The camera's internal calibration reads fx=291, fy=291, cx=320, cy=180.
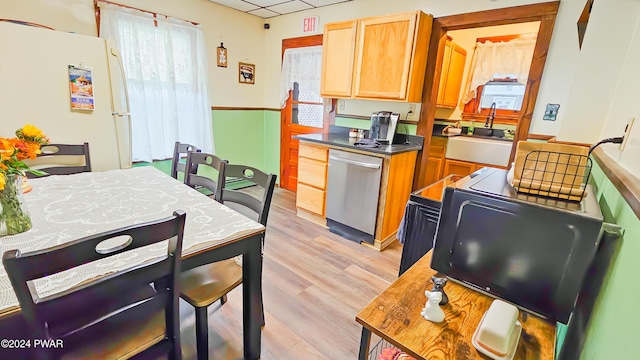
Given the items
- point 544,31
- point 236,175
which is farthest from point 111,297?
point 544,31

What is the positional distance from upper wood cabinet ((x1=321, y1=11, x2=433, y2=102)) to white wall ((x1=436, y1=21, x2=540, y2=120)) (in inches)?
50.8

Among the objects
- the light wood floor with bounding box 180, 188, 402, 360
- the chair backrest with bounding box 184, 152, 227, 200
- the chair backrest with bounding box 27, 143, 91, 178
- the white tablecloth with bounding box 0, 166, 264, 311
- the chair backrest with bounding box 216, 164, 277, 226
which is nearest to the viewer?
the white tablecloth with bounding box 0, 166, 264, 311

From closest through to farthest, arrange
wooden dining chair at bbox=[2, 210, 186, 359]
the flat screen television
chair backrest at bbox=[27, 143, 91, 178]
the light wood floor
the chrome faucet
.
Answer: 1. wooden dining chair at bbox=[2, 210, 186, 359]
2. the flat screen television
3. the light wood floor
4. chair backrest at bbox=[27, 143, 91, 178]
5. the chrome faucet

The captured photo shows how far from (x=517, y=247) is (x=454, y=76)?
11.3 feet

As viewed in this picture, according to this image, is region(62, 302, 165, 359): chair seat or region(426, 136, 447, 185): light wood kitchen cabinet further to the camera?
region(426, 136, 447, 185): light wood kitchen cabinet

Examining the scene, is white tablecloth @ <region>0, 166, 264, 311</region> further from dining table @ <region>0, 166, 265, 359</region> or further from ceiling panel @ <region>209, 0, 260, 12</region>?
ceiling panel @ <region>209, 0, 260, 12</region>

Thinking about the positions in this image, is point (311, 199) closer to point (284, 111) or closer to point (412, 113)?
point (412, 113)

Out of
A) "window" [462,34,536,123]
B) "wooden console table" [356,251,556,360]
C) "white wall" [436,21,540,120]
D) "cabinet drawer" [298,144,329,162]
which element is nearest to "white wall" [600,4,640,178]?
"wooden console table" [356,251,556,360]

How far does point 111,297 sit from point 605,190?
1.59m

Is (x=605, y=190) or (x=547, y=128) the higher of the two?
(x=547, y=128)

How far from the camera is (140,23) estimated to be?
2846 millimetres

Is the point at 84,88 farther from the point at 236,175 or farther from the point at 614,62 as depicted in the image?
the point at 614,62

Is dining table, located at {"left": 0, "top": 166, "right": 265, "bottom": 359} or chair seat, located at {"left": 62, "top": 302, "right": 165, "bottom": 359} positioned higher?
dining table, located at {"left": 0, "top": 166, "right": 265, "bottom": 359}

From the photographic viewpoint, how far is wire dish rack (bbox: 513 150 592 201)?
2.83 ft
